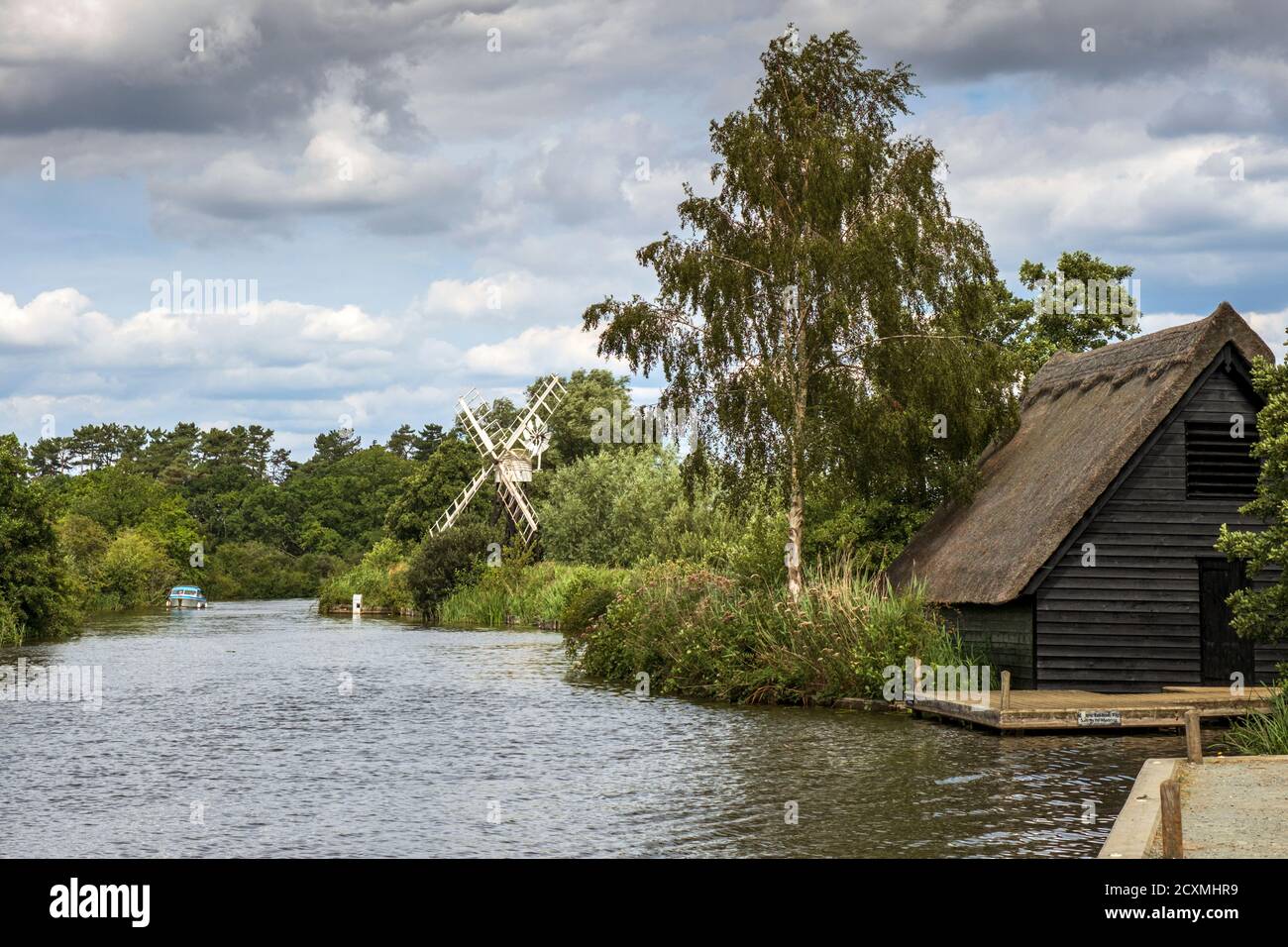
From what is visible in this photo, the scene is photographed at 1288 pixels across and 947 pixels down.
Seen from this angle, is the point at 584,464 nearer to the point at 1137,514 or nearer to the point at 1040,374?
the point at 1040,374

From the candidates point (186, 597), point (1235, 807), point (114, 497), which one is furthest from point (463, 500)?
point (1235, 807)

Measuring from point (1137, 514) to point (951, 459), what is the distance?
6.75 m

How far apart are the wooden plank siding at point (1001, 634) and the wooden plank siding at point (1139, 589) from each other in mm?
330

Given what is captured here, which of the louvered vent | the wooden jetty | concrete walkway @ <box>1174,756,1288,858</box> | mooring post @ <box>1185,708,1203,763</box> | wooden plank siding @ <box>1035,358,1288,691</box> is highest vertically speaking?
the louvered vent

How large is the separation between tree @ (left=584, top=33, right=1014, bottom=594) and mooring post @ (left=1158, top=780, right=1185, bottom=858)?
1951 cm

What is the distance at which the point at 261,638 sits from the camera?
174 ft

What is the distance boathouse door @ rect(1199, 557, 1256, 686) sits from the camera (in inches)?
984

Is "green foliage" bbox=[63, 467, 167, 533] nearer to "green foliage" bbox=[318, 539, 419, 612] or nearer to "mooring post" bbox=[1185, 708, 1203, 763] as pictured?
"green foliage" bbox=[318, 539, 419, 612]

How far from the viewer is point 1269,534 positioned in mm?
18766

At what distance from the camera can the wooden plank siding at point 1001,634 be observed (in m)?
25.1

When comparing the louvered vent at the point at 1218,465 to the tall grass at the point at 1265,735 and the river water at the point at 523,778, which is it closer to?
the river water at the point at 523,778

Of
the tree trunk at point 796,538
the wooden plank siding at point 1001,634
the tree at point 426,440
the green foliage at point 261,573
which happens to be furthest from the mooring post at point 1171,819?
the tree at point 426,440

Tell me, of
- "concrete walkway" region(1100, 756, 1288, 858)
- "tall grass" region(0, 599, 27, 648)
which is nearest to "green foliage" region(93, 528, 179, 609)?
"tall grass" region(0, 599, 27, 648)
